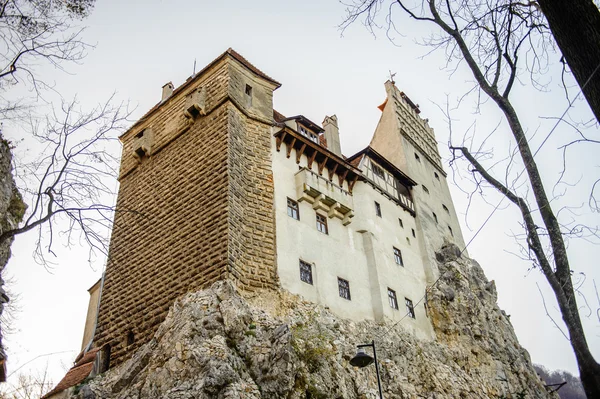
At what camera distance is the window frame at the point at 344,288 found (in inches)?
742

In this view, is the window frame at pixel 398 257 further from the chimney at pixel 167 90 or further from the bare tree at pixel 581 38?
the bare tree at pixel 581 38

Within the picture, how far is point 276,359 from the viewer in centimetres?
1380

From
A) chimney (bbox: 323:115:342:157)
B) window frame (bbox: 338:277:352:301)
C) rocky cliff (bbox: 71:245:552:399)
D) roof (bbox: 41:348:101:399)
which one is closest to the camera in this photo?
rocky cliff (bbox: 71:245:552:399)

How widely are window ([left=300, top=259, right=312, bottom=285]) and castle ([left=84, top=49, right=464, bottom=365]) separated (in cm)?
4

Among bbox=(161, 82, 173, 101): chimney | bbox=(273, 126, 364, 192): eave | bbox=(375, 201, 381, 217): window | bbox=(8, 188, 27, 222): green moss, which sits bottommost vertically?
bbox=(8, 188, 27, 222): green moss

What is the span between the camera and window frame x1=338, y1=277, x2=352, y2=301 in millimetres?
18847

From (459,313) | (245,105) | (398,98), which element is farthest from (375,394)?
(398,98)

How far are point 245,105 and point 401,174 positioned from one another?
10204 mm

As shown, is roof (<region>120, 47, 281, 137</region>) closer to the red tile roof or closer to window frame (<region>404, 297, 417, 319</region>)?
the red tile roof

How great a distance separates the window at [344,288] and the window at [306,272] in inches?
59.5

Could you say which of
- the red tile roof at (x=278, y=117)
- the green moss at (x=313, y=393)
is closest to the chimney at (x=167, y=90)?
the red tile roof at (x=278, y=117)

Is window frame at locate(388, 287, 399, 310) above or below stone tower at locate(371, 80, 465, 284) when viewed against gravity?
below

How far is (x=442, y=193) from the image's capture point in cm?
3116

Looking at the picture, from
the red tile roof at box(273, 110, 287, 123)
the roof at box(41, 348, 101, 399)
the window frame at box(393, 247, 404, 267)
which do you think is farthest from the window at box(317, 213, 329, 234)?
the roof at box(41, 348, 101, 399)
